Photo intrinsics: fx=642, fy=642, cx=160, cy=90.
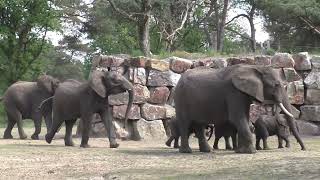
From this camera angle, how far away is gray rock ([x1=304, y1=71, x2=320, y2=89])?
73.8ft

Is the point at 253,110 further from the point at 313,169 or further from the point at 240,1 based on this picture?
the point at 240,1

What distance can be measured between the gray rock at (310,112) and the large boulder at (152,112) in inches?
192

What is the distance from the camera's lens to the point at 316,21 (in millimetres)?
37031

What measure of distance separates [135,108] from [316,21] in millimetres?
18255

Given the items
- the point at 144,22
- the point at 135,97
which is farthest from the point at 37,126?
the point at 144,22

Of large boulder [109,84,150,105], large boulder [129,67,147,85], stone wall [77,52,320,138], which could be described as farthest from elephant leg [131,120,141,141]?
large boulder [129,67,147,85]

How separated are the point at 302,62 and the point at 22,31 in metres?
26.0

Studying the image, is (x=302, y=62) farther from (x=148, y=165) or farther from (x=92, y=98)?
(x=148, y=165)

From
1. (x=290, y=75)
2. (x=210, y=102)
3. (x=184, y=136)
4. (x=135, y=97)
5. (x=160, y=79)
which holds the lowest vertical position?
(x=184, y=136)

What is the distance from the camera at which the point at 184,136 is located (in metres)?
15.2

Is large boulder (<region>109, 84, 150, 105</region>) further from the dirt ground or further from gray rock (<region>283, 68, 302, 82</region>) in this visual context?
the dirt ground

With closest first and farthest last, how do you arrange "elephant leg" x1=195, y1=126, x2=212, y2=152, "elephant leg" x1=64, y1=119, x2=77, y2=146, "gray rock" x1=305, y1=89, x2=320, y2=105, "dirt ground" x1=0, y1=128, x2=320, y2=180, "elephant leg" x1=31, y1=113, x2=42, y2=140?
"dirt ground" x1=0, y1=128, x2=320, y2=180 < "elephant leg" x1=195, y1=126, x2=212, y2=152 < "elephant leg" x1=64, y1=119, x2=77, y2=146 < "elephant leg" x1=31, y1=113, x2=42, y2=140 < "gray rock" x1=305, y1=89, x2=320, y2=105

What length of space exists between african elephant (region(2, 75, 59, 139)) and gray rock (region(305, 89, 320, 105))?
8.74 metres

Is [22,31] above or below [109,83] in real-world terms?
above
